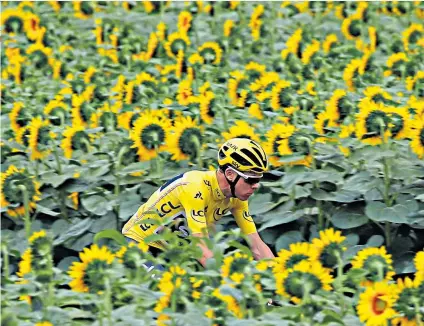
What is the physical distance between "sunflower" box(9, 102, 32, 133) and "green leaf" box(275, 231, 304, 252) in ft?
6.12

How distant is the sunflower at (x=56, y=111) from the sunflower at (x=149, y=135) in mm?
1191

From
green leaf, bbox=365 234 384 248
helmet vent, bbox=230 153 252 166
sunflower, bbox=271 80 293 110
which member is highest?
helmet vent, bbox=230 153 252 166

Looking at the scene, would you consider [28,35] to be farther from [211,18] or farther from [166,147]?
[166,147]

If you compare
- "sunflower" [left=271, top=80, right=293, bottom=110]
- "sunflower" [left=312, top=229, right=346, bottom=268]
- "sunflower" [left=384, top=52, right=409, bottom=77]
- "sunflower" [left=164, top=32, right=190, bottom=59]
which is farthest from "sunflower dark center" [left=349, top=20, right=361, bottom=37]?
"sunflower" [left=312, top=229, right=346, bottom=268]

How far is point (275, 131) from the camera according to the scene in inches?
281

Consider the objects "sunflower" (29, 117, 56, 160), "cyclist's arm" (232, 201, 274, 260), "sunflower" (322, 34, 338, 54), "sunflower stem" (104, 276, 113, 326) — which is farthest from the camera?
"sunflower" (322, 34, 338, 54)

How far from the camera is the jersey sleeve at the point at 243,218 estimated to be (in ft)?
20.9

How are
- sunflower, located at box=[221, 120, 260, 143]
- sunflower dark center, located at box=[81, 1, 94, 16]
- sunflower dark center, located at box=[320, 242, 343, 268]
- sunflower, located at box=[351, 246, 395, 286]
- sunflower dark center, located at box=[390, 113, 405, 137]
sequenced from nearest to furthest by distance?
sunflower, located at box=[351, 246, 395, 286]
sunflower dark center, located at box=[320, 242, 343, 268]
sunflower dark center, located at box=[390, 113, 405, 137]
sunflower, located at box=[221, 120, 260, 143]
sunflower dark center, located at box=[81, 1, 94, 16]

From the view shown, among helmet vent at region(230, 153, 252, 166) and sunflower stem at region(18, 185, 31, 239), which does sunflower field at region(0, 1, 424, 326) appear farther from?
helmet vent at region(230, 153, 252, 166)

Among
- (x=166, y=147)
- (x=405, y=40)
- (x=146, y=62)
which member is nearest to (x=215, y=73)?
(x=146, y=62)

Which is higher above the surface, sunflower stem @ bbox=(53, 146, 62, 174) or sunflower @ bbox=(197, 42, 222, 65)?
sunflower @ bbox=(197, 42, 222, 65)

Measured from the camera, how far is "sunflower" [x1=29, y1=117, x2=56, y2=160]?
7.62m

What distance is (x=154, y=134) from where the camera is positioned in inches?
282

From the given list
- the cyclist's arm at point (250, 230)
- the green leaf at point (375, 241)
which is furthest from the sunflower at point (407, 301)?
the green leaf at point (375, 241)
